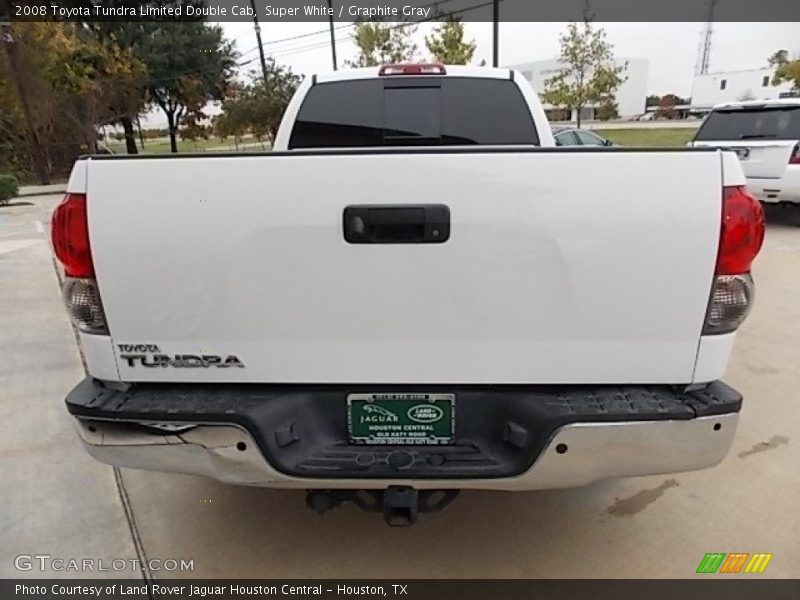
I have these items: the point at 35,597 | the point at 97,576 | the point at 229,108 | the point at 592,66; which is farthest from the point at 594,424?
the point at 229,108

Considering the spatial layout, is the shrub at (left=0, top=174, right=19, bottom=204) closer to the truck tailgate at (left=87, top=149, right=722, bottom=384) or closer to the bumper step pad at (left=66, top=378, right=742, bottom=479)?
the bumper step pad at (left=66, top=378, right=742, bottom=479)

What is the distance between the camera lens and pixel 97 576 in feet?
7.38

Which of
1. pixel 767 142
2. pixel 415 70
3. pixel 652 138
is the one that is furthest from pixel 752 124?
pixel 652 138

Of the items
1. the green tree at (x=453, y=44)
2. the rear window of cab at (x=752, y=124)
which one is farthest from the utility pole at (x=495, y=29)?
the rear window of cab at (x=752, y=124)

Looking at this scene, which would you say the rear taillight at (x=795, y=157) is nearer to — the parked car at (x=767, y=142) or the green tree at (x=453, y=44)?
the parked car at (x=767, y=142)

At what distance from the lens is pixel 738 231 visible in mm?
1648

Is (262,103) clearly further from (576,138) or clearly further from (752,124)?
(752,124)

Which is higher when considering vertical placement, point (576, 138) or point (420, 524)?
point (576, 138)

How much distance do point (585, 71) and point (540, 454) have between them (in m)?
28.6

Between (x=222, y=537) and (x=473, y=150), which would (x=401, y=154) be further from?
(x=222, y=537)

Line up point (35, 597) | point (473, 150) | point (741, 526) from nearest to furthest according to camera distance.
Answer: point (473, 150) < point (35, 597) < point (741, 526)

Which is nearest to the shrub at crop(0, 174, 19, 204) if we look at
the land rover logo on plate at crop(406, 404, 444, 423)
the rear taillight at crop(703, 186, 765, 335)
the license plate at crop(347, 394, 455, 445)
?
the license plate at crop(347, 394, 455, 445)

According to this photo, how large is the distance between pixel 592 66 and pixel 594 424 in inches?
1119

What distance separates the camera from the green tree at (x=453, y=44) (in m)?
22.6
